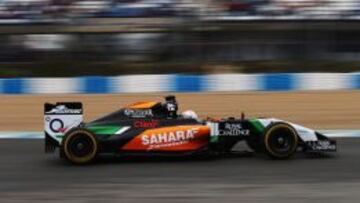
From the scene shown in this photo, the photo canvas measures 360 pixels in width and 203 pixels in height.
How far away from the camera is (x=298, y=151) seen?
7.73 metres

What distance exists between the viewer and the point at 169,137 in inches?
285

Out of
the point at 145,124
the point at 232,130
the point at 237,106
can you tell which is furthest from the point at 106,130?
the point at 237,106

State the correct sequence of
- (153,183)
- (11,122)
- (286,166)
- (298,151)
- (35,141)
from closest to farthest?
(153,183), (286,166), (298,151), (35,141), (11,122)

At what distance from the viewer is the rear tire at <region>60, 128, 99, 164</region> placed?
714cm

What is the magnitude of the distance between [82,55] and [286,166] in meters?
13.2

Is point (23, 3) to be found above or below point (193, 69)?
above

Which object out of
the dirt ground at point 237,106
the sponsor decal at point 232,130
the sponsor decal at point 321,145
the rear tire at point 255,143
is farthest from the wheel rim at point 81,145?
the dirt ground at point 237,106

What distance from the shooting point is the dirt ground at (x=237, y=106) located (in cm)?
1223

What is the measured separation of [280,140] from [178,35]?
12.4 m

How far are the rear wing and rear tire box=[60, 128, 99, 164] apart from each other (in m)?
0.20

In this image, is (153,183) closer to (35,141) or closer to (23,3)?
(35,141)

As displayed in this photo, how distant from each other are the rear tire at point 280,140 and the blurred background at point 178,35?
11.6m

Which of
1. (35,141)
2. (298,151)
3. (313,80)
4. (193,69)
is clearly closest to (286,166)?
(298,151)

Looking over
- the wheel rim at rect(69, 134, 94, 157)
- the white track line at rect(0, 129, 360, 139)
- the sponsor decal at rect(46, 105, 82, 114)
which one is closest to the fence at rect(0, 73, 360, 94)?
the white track line at rect(0, 129, 360, 139)
